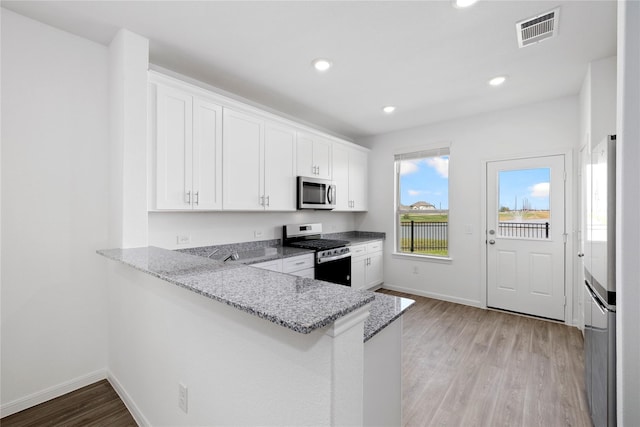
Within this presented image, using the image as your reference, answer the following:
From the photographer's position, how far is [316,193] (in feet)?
12.5

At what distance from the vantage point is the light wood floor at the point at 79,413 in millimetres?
1824

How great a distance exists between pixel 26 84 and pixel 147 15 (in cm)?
96

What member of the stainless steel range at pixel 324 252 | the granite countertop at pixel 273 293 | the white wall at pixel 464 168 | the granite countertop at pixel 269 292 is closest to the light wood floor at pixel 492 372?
the white wall at pixel 464 168

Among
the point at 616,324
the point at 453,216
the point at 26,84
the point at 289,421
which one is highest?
the point at 26,84

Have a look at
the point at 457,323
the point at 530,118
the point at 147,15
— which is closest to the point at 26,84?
the point at 147,15

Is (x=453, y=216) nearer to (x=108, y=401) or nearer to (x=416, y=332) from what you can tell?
(x=416, y=332)

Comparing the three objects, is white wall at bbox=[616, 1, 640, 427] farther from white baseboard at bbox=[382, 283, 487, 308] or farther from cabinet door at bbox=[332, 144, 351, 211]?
cabinet door at bbox=[332, 144, 351, 211]

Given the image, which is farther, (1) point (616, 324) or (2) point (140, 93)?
(2) point (140, 93)

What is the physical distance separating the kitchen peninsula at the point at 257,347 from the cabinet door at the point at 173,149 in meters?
0.68

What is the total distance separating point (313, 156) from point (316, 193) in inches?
19.7

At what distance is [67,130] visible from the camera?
2.13 meters

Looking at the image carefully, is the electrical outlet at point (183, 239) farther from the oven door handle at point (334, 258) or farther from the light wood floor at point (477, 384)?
the oven door handle at point (334, 258)

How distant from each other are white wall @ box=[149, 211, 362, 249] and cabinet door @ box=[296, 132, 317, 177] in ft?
2.12

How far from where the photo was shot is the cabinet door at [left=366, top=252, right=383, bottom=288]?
449 centimetres
